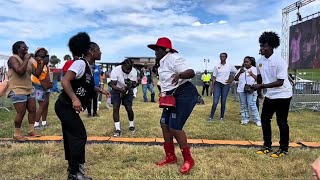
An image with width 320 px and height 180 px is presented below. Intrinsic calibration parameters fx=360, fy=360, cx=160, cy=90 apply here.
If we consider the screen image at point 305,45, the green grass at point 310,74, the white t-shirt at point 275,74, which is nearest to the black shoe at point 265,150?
the white t-shirt at point 275,74

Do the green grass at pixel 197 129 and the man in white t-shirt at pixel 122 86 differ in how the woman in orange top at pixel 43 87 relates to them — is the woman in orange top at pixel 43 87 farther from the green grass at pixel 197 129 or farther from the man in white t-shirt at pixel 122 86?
the man in white t-shirt at pixel 122 86

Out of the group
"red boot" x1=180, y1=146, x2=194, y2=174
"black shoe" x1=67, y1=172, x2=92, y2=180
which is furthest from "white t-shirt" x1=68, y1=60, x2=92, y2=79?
"red boot" x1=180, y1=146, x2=194, y2=174

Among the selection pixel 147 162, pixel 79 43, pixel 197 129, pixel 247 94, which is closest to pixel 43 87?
pixel 197 129

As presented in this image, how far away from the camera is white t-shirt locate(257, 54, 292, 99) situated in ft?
18.2

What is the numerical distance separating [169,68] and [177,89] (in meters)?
0.31

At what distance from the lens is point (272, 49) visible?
18.8ft

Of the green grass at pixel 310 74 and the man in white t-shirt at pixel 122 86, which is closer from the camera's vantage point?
the man in white t-shirt at pixel 122 86

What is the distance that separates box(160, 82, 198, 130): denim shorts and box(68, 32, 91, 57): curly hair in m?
1.38

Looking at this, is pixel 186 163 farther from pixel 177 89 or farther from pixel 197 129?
pixel 197 129

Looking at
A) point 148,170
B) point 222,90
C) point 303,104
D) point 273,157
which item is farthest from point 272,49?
point 303,104

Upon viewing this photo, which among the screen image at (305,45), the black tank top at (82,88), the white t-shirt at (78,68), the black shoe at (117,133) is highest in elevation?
the screen image at (305,45)

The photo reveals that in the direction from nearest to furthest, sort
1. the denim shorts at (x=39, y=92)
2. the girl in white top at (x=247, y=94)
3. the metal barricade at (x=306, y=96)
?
1. the denim shorts at (x=39, y=92)
2. the girl in white top at (x=247, y=94)
3. the metal barricade at (x=306, y=96)

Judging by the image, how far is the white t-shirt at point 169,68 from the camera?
192 inches

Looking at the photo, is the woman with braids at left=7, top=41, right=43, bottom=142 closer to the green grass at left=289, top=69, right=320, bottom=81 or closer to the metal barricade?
the metal barricade
